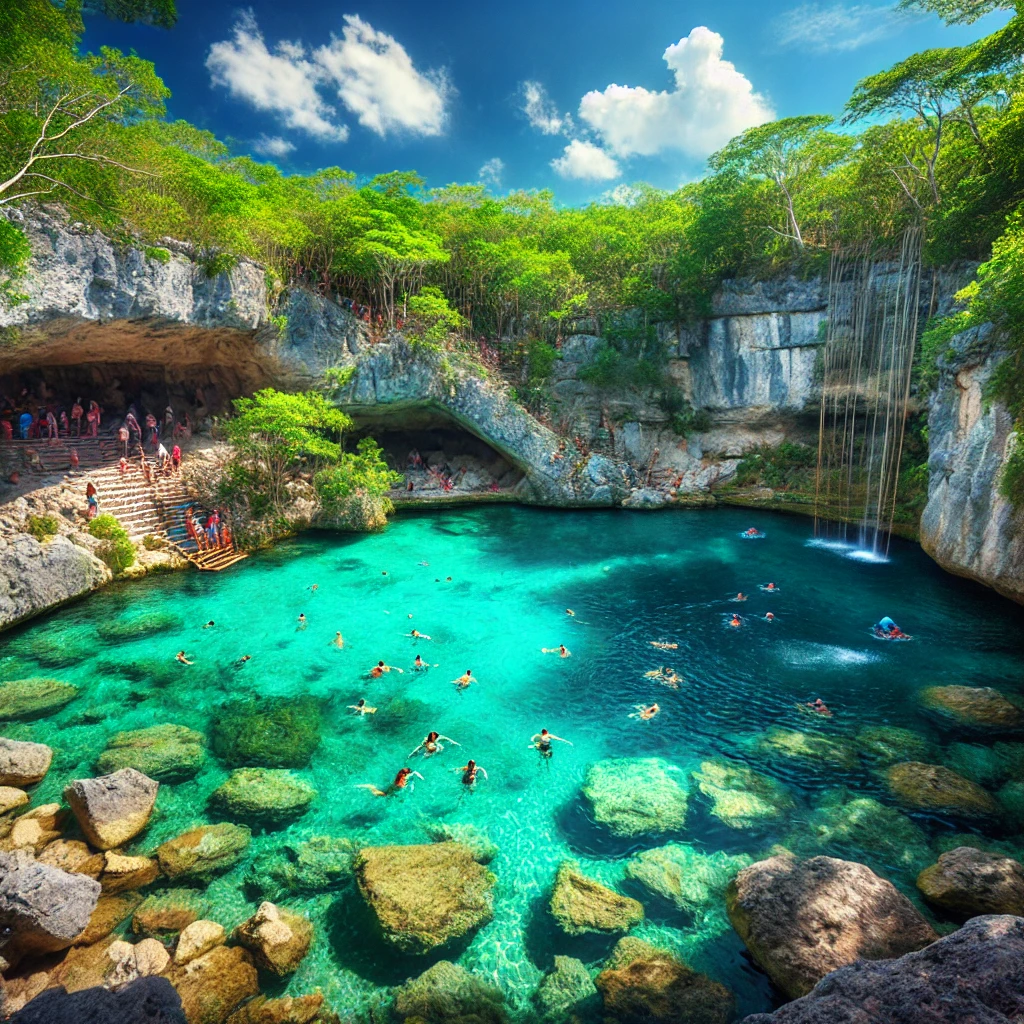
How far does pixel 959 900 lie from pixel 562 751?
584cm

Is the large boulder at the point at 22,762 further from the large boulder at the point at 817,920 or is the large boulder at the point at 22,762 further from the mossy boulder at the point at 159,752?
the large boulder at the point at 817,920

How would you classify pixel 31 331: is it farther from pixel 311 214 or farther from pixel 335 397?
pixel 311 214

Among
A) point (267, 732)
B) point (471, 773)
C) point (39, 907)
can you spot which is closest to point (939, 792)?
point (471, 773)

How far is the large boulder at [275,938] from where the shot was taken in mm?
6281

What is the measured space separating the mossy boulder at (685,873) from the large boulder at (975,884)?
2.22 meters

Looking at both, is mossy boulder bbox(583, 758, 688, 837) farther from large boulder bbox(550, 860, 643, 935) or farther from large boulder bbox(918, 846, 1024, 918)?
large boulder bbox(918, 846, 1024, 918)

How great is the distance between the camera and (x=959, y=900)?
6.86m

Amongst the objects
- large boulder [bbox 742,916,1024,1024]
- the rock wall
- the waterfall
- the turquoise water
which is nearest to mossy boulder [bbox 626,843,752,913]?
the turquoise water

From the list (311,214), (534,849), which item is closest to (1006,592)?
(534,849)

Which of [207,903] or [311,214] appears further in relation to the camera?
[311,214]

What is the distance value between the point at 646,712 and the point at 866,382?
78.4 feet

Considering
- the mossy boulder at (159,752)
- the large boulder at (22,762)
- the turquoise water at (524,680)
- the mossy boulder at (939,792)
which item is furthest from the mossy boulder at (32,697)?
the mossy boulder at (939,792)

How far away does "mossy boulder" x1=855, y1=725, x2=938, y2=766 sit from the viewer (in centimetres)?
999

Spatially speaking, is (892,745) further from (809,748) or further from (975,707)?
(975,707)
